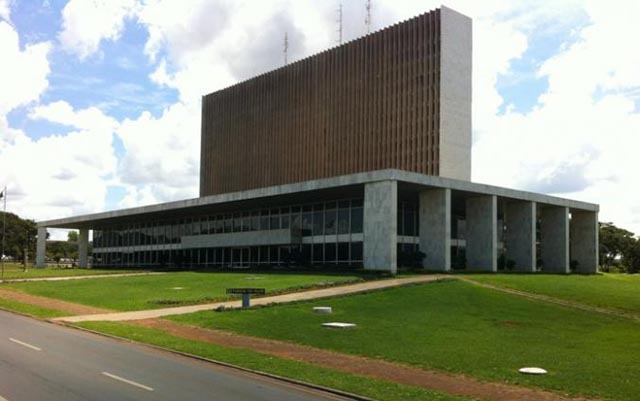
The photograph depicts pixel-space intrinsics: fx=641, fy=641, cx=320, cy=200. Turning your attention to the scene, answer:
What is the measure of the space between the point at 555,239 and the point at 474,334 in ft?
144

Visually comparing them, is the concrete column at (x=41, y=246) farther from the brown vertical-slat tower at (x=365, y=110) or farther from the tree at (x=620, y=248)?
the tree at (x=620, y=248)

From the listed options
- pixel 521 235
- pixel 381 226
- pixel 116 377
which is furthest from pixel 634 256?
pixel 116 377

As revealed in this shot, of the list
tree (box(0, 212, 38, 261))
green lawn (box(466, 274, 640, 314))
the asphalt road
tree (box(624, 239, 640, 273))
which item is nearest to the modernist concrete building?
green lawn (box(466, 274, 640, 314))

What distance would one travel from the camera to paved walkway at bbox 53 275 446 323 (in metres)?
26.5

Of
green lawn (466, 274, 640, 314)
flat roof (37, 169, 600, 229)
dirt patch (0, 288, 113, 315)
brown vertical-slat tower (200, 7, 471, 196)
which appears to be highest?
brown vertical-slat tower (200, 7, 471, 196)

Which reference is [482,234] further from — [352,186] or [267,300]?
[267,300]

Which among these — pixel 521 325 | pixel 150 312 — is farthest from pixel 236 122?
pixel 521 325

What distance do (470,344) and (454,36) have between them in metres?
77.4

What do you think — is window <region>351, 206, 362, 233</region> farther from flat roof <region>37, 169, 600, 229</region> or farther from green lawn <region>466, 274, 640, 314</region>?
green lawn <region>466, 274, 640, 314</region>

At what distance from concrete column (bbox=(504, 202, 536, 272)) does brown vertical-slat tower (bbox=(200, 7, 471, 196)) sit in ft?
107

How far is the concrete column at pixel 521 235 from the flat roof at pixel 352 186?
1.38 meters

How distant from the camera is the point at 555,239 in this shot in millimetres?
61062

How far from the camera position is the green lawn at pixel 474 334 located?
48.0 ft

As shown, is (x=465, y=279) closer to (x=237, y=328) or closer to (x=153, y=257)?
(x=237, y=328)
